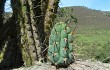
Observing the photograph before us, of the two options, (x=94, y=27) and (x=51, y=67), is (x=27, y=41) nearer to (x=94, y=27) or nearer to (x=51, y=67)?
(x=51, y=67)

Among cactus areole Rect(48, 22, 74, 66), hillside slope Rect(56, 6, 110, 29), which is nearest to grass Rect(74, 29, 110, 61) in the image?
cactus areole Rect(48, 22, 74, 66)

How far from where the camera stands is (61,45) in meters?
7.41

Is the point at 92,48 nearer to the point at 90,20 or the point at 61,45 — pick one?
the point at 61,45

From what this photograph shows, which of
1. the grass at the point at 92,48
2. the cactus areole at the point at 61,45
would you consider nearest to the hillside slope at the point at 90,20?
the grass at the point at 92,48

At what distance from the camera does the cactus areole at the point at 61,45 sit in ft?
24.3

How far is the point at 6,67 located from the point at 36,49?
4.72ft

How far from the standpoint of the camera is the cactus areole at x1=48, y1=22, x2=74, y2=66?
24.3 ft

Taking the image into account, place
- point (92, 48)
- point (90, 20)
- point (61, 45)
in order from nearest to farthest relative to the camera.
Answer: point (61, 45)
point (92, 48)
point (90, 20)

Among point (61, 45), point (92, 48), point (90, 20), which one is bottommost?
point (92, 48)

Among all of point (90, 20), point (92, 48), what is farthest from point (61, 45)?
point (90, 20)

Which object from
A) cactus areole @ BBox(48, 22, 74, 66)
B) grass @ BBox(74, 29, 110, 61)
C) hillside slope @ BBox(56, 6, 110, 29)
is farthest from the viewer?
hillside slope @ BBox(56, 6, 110, 29)

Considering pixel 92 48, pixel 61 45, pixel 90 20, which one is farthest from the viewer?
pixel 90 20

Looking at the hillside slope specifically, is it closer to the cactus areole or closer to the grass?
the grass

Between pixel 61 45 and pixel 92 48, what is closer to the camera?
pixel 61 45
